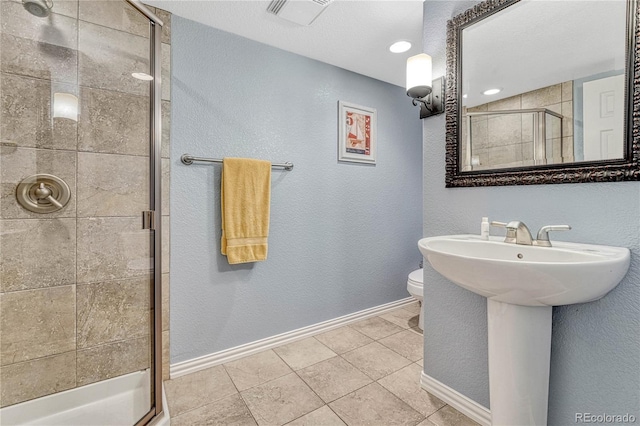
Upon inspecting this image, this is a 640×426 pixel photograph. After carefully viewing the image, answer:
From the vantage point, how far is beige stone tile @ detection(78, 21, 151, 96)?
4.42ft

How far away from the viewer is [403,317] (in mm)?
2457

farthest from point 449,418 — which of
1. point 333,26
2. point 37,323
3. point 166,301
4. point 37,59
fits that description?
point 37,59

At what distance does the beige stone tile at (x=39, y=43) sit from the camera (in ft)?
3.88

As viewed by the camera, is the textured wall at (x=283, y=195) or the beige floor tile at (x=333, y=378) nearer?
the beige floor tile at (x=333, y=378)

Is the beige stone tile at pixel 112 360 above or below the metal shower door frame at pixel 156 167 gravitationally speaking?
below

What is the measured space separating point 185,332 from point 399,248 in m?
1.84

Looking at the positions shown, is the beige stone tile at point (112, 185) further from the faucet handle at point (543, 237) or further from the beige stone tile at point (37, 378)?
the faucet handle at point (543, 237)

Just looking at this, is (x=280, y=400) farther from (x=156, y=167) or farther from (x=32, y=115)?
(x=32, y=115)

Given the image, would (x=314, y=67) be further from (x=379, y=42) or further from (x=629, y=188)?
(x=629, y=188)

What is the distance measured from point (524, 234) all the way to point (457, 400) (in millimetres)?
883

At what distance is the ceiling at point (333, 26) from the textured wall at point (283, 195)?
8 cm

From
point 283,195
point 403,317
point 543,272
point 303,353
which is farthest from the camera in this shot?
point 403,317

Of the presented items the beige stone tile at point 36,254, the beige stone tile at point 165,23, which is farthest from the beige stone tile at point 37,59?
the beige stone tile at point 36,254

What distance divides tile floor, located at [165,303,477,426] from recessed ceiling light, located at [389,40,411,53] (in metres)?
2.07
